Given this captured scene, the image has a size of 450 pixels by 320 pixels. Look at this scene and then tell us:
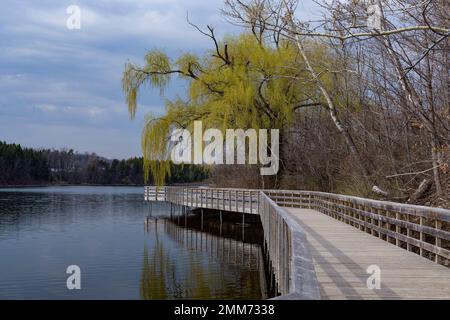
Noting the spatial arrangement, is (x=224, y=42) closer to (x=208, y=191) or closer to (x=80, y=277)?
(x=208, y=191)

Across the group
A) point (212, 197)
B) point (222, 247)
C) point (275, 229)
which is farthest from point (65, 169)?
point (275, 229)

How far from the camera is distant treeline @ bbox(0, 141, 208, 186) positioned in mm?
117125

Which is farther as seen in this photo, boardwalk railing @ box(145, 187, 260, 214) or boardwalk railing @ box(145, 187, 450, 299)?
boardwalk railing @ box(145, 187, 260, 214)

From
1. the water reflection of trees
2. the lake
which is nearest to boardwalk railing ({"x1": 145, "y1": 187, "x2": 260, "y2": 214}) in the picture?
the lake

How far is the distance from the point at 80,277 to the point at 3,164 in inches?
4379

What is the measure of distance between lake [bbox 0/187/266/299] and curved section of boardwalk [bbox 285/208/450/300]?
3.59 metres

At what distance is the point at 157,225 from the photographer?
3225cm

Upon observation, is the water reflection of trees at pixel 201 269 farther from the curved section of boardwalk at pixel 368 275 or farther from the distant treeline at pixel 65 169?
the distant treeline at pixel 65 169

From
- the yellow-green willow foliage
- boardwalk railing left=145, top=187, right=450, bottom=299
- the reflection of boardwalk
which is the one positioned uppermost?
the yellow-green willow foliage

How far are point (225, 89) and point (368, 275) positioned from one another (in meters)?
21.9

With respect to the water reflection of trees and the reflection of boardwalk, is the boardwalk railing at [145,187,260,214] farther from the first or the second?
the water reflection of trees

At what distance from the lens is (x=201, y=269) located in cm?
1742

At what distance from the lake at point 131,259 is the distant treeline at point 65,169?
75.4m
